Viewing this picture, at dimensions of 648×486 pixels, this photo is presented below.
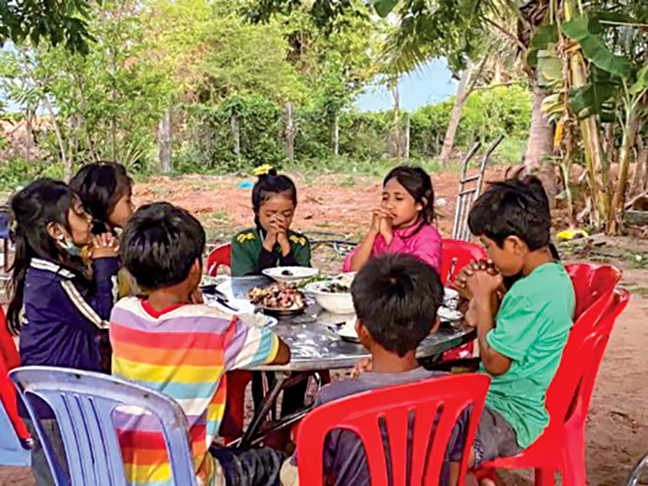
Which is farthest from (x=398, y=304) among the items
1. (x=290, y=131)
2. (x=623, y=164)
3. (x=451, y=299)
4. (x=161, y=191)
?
(x=290, y=131)

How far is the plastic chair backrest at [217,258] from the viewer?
3.74 metres

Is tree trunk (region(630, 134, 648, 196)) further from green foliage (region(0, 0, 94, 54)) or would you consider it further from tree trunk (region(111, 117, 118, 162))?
green foliage (region(0, 0, 94, 54))

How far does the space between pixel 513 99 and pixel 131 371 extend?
19850mm

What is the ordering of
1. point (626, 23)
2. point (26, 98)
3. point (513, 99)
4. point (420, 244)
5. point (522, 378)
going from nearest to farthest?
1. point (522, 378)
2. point (420, 244)
3. point (626, 23)
4. point (26, 98)
5. point (513, 99)

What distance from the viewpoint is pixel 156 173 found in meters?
16.2

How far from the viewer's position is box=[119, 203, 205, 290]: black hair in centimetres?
→ 181

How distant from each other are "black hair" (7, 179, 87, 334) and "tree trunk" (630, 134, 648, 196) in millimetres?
9128

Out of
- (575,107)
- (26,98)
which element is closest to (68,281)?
(575,107)

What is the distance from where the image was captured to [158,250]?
1.81 m

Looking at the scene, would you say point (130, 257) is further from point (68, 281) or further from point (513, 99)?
point (513, 99)

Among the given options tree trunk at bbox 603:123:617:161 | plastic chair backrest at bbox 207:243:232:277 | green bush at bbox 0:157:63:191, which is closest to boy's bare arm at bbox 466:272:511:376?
plastic chair backrest at bbox 207:243:232:277

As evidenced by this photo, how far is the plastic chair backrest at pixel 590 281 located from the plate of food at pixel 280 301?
105cm

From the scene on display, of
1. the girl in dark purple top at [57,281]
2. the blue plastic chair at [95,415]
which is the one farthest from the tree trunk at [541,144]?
the blue plastic chair at [95,415]

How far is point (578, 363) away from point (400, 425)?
94cm
